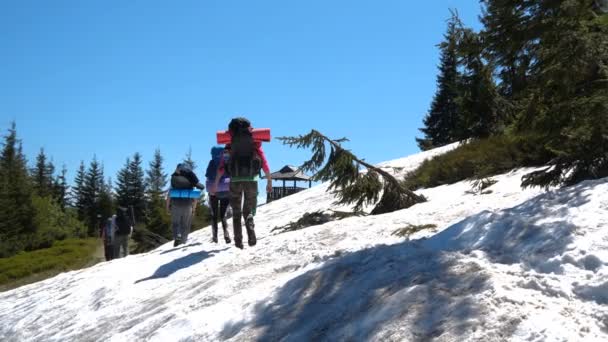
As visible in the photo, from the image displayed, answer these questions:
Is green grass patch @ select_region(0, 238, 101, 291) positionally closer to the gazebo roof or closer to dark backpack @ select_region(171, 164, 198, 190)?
the gazebo roof

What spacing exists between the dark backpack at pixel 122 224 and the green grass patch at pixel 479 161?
25.6ft

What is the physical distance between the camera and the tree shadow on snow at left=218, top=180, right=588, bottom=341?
3.10 metres

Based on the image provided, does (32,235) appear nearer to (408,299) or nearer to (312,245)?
(312,245)

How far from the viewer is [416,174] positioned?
1289 cm

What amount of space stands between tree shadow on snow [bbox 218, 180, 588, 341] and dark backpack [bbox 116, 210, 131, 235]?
10.6 m

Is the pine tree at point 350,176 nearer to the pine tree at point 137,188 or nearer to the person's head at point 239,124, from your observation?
the person's head at point 239,124

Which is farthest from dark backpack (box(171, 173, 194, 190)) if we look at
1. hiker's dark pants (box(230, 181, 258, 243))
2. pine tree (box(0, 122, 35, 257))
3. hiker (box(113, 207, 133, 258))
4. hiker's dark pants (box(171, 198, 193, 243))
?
pine tree (box(0, 122, 35, 257))

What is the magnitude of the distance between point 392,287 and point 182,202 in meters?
7.23

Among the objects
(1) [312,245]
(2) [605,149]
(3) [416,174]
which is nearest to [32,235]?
(3) [416,174]

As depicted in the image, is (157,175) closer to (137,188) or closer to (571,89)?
(137,188)

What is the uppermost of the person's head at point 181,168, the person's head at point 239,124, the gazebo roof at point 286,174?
the gazebo roof at point 286,174

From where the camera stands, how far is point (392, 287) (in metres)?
3.69

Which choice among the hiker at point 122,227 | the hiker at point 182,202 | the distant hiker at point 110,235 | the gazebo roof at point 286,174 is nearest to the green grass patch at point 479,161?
the hiker at point 182,202

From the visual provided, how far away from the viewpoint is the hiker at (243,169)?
7.25 metres
